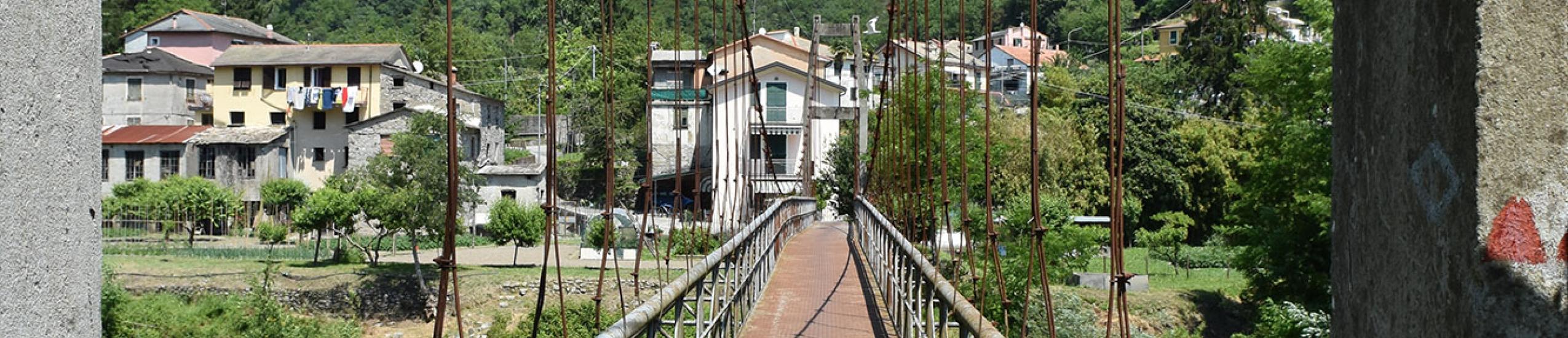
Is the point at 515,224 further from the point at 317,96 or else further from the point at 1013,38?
the point at 1013,38

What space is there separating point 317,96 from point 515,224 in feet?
43.8

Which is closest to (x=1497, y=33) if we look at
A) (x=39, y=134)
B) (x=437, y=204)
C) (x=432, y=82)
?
(x=39, y=134)

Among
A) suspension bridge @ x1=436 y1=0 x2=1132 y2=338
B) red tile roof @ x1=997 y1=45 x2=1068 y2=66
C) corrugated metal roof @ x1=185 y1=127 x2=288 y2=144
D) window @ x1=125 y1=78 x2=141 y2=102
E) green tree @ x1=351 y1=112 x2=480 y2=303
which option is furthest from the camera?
red tile roof @ x1=997 y1=45 x2=1068 y2=66

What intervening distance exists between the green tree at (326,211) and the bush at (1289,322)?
69.3 feet

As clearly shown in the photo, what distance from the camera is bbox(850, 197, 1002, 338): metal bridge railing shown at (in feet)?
16.5

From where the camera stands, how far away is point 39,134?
2.03 m

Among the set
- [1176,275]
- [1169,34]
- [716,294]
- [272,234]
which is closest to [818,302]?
[716,294]

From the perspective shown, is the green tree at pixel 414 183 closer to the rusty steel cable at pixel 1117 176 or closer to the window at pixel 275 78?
the window at pixel 275 78

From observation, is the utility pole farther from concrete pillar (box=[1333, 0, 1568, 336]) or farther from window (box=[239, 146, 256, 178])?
window (box=[239, 146, 256, 178])

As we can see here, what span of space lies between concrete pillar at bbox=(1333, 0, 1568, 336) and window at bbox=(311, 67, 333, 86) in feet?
147

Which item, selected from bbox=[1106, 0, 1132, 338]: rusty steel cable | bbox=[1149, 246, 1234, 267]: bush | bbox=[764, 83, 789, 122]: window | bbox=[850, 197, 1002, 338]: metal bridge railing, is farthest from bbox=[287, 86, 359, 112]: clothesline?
bbox=[1106, 0, 1132, 338]: rusty steel cable

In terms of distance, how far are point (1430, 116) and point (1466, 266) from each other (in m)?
0.18

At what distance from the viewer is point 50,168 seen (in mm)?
2045

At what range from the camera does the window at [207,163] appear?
43.1 meters
